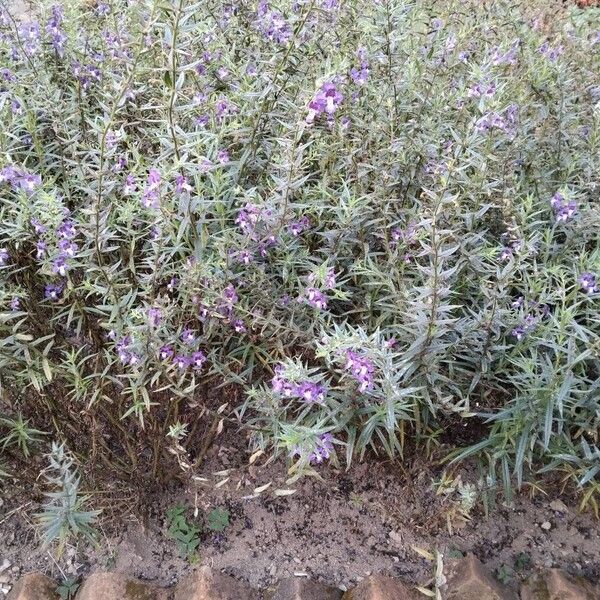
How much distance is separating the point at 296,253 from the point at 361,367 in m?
0.67

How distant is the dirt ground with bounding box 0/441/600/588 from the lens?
7.32 ft

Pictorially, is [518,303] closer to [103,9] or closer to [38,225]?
[38,225]

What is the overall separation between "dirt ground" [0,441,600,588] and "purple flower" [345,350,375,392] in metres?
0.71

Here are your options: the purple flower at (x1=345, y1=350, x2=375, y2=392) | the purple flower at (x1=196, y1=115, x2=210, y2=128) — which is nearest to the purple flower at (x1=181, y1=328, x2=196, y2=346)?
the purple flower at (x1=345, y1=350, x2=375, y2=392)

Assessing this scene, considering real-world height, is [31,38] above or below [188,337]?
above

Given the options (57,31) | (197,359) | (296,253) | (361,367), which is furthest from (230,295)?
(57,31)

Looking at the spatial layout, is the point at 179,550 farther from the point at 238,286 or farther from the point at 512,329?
the point at 512,329

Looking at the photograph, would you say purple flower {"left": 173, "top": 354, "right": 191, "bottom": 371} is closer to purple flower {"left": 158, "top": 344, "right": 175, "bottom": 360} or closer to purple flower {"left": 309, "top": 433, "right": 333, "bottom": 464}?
purple flower {"left": 158, "top": 344, "right": 175, "bottom": 360}

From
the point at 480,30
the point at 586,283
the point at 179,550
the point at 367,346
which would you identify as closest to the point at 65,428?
the point at 179,550

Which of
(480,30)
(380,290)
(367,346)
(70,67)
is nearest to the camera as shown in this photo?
(367,346)

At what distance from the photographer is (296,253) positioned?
2229 mm

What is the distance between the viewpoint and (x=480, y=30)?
3.24 m

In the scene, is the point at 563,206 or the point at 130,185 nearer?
the point at 130,185

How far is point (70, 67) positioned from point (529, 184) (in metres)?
2.00
